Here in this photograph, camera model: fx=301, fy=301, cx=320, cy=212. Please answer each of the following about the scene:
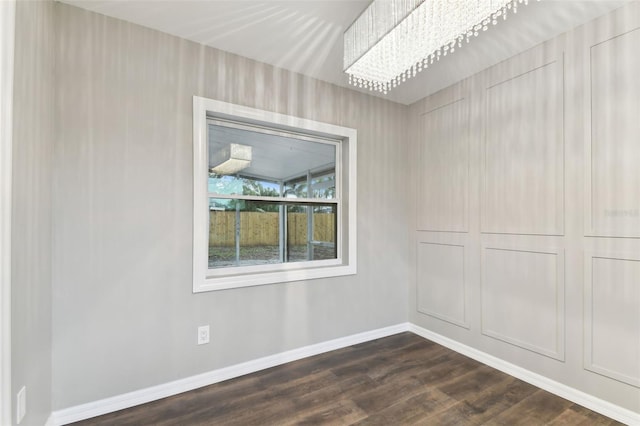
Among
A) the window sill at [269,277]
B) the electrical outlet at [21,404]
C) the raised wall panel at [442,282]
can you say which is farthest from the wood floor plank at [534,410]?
the electrical outlet at [21,404]

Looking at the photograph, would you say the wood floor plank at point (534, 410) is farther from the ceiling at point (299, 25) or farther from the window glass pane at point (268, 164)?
the ceiling at point (299, 25)

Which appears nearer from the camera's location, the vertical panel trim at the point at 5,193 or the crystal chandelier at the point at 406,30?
the vertical panel trim at the point at 5,193

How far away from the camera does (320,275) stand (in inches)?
110

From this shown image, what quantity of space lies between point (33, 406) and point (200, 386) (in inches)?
37.0

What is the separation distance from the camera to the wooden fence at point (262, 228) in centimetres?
250

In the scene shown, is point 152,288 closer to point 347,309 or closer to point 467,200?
point 347,309

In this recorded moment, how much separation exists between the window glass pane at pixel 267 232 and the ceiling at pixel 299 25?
123cm

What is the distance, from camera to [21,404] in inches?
54.6

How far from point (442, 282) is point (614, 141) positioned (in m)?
1.71

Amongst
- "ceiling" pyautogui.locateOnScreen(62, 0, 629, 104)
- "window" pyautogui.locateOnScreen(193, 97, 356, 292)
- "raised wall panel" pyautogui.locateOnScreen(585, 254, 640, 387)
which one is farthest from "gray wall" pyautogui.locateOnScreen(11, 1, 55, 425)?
"raised wall panel" pyautogui.locateOnScreen(585, 254, 640, 387)

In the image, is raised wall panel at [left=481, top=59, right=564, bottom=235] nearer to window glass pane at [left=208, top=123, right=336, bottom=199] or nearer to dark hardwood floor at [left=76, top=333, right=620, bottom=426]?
dark hardwood floor at [left=76, top=333, right=620, bottom=426]

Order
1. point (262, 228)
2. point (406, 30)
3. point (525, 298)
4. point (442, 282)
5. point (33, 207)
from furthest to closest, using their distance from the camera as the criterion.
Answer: point (442, 282) < point (262, 228) < point (525, 298) < point (406, 30) < point (33, 207)

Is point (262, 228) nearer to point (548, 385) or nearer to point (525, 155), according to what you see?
point (525, 155)

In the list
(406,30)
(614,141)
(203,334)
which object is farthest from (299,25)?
(203,334)
